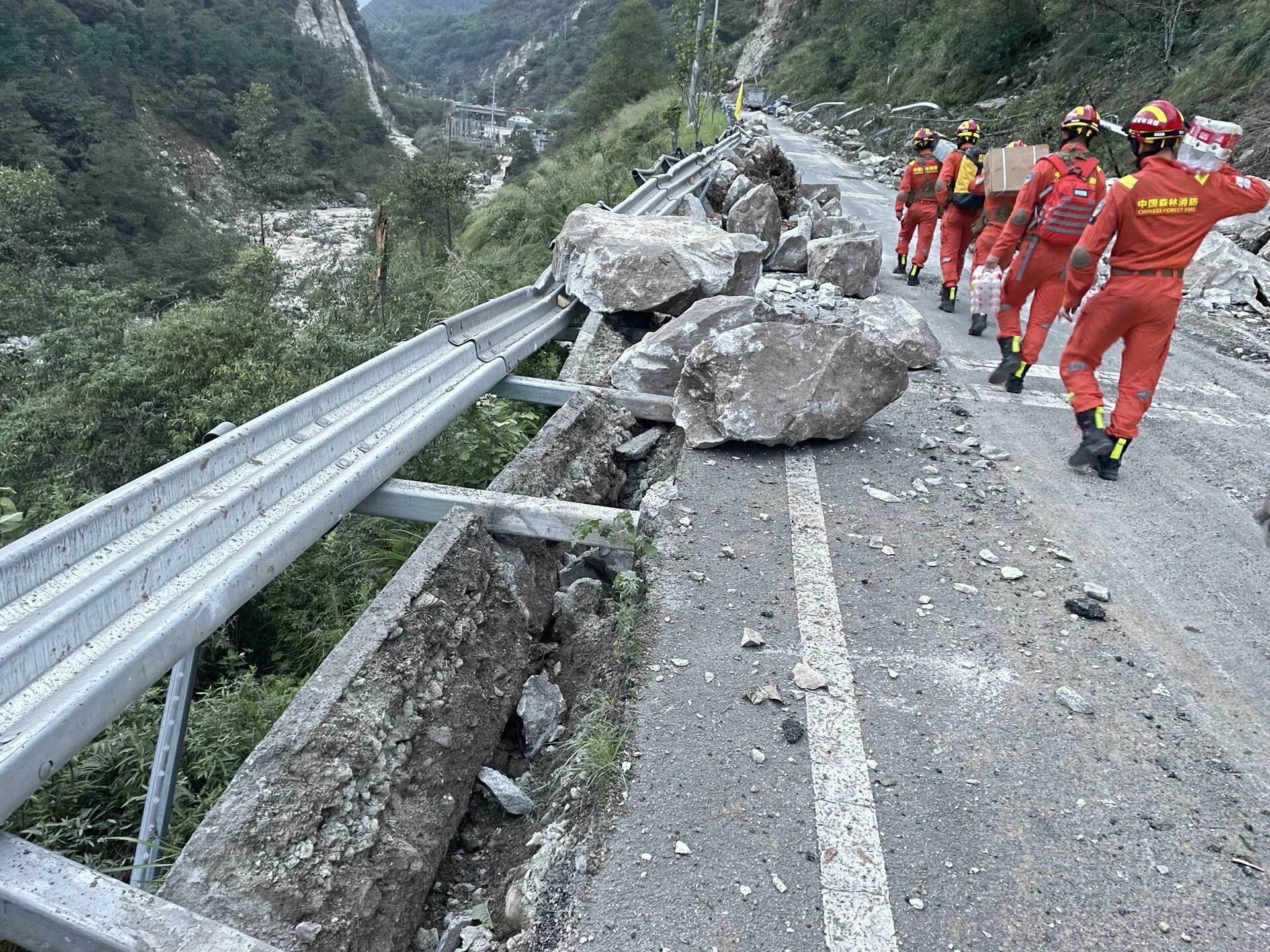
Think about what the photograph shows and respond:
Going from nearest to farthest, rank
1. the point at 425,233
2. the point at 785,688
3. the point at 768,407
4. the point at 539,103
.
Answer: the point at 785,688 < the point at 768,407 < the point at 425,233 < the point at 539,103

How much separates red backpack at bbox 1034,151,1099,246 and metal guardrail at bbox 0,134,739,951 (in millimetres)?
4634

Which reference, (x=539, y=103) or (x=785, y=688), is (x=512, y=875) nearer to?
(x=785, y=688)

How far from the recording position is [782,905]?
70.2 inches

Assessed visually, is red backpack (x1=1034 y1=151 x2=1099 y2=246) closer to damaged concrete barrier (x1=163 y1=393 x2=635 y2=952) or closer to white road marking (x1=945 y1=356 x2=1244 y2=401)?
white road marking (x1=945 y1=356 x2=1244 y2=401)

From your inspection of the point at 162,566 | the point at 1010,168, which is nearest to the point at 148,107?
the point at 1010,168

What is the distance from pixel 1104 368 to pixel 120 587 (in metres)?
6.64

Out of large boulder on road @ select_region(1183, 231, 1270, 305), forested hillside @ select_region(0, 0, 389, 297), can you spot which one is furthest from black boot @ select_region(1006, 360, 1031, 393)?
forested hillside @ select_region(0, 0, 389, 297)

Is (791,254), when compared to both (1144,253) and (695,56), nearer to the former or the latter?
(1144,253)

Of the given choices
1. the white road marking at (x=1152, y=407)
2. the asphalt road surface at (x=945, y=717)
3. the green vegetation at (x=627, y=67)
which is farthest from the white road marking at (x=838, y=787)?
the green vegetation at (x=627, y=67)

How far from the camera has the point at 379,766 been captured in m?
2.05

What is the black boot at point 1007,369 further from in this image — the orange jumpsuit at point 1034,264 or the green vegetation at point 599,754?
the green vegetation at point 599,754

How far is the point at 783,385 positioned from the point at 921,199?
20.2 feet

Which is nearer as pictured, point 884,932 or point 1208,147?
point 884,932

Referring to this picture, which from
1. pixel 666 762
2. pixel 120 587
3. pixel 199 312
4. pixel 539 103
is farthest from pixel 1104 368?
pixel 539 103
